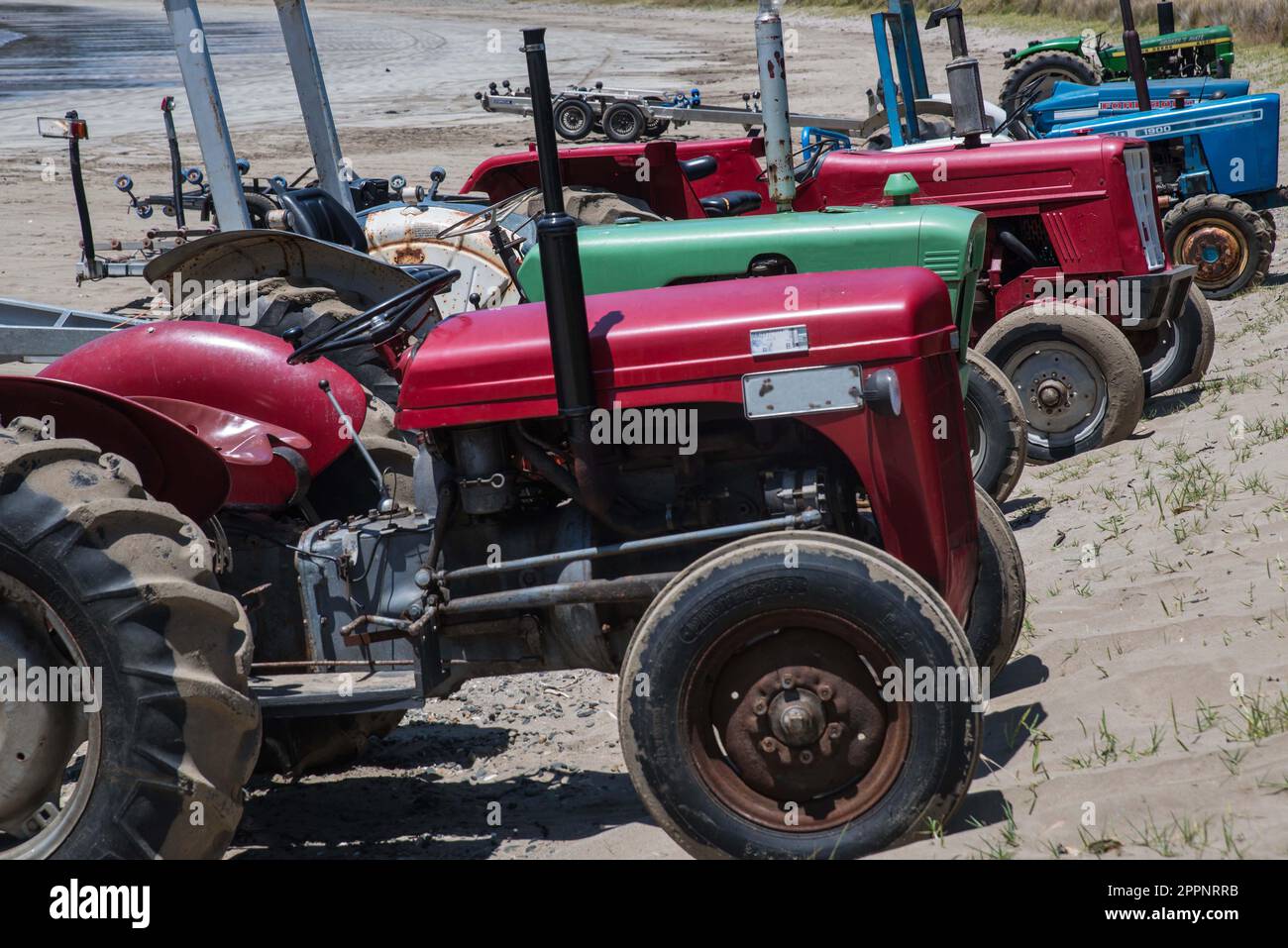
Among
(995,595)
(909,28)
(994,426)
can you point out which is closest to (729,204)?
(909,28)

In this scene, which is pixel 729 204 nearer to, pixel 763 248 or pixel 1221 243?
pixel 763 248

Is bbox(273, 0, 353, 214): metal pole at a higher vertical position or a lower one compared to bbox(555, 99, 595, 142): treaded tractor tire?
lower

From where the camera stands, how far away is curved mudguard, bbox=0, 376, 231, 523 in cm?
357

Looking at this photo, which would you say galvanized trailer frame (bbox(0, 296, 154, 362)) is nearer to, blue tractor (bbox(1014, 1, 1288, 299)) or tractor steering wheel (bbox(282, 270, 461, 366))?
tractor steering wheel (bbox(282, 270, 461, 366))

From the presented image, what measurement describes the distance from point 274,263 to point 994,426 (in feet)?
11.0

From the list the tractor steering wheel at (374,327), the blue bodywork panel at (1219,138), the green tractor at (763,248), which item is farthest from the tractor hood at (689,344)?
the blue bodywork panel at (1219,138)

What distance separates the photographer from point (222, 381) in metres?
4.30

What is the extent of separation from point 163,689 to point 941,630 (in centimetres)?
170

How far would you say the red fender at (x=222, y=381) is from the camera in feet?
13.9

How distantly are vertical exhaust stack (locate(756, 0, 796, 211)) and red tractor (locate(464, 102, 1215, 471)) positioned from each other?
3.38ft

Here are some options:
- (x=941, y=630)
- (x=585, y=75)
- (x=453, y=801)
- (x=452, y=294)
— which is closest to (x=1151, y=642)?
(x=941, y=630)

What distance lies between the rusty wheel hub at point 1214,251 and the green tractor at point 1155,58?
402 centimetres

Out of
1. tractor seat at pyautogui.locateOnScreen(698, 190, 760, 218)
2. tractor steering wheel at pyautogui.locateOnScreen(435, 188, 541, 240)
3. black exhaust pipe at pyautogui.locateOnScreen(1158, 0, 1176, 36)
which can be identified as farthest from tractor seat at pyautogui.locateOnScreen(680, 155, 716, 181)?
black exhaust pipe at pyautogui.locateOnScreen(1158, 0, 1176, 36)
